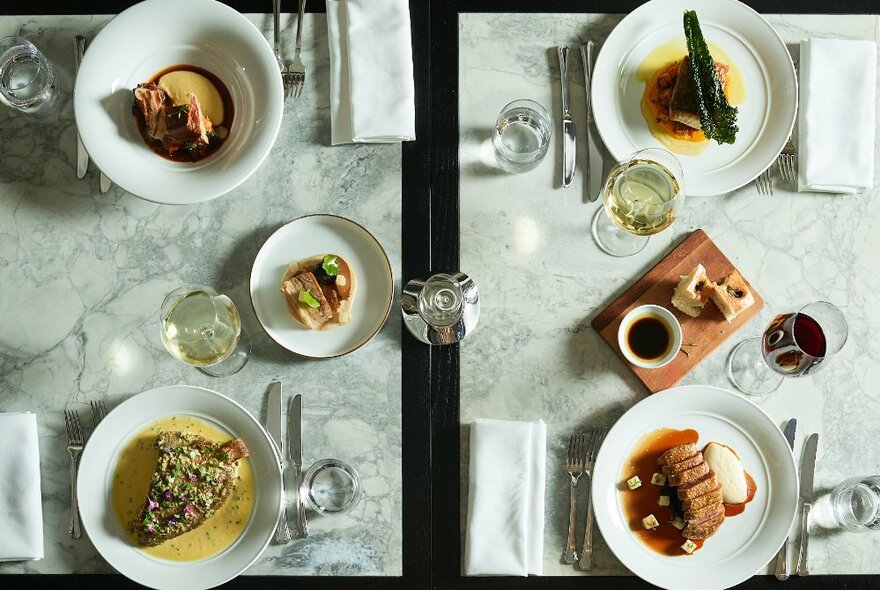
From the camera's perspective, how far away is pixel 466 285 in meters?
2.10

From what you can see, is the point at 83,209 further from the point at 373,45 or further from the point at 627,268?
the point at 627,268

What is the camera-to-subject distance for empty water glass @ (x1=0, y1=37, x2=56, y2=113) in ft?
7.03

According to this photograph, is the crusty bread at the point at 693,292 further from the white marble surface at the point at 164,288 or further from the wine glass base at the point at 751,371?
the white marble surface at the point at 164,288

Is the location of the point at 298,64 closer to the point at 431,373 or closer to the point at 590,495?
the point at 431,373

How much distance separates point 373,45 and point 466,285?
72cm

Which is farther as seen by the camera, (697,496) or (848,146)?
(848,146)

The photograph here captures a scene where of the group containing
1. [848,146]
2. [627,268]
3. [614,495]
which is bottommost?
[614,495]

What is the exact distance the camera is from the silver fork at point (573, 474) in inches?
84.2

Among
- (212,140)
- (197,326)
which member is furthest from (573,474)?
(212,140)

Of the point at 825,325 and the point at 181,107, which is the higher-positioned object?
the point at 181,107

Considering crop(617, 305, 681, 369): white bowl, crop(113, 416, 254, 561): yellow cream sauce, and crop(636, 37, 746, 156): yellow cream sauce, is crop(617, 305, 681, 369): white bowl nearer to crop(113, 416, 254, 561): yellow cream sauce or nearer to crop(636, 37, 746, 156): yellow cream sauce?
crop(636, 37, 746, 156): yellow cream sauce

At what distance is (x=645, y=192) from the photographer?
81.0 inches

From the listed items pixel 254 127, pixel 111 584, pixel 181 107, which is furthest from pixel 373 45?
pixel 111 584

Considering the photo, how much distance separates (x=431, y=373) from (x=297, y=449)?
42 cm
